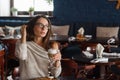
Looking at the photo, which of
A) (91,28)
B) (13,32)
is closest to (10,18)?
(13,32)

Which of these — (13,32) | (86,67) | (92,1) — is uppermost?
(92,1)

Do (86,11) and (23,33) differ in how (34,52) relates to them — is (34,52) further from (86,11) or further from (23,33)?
(86,11)

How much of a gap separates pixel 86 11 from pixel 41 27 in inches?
212

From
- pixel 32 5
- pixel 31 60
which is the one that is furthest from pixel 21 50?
pixel 32 5

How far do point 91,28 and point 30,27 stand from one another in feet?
17.1

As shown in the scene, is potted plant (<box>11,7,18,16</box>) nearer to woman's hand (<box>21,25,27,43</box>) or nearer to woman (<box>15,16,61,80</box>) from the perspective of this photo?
woman (<box>15,16,61,80</box>)

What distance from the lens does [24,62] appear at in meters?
2.08

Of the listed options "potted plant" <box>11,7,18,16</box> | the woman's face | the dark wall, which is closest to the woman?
the woman's face

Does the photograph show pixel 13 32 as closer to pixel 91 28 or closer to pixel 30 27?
pixel 91 28

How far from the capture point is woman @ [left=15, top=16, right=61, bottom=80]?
2035mm

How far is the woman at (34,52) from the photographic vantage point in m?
2.04

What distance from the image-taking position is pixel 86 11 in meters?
7.34

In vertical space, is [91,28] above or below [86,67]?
above

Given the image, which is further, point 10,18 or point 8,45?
point 10,18
